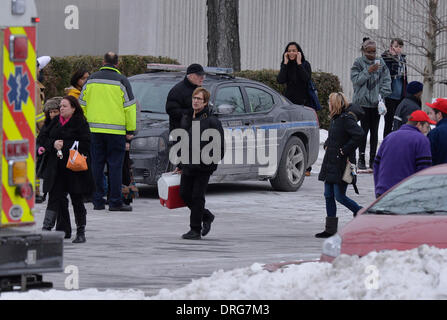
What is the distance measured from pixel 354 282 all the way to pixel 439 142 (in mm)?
4319

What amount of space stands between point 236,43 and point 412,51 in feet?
35.3

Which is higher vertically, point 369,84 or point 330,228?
point 369,84

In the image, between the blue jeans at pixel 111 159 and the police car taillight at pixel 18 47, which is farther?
the blue jeans at pixel 111 159

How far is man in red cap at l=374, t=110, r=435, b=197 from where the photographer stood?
1147 centimetres

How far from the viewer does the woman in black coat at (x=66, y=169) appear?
12133 millimetres

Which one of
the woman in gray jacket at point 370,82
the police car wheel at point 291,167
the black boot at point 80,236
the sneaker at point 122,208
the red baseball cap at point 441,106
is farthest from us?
the woman in gray jacket at point 370,82

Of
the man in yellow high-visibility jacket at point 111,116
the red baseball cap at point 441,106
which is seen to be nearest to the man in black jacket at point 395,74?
the man in yellow high-visibility jacket at point 111,116

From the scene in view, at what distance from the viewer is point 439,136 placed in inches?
474

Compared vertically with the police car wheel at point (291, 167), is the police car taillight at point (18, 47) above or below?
above

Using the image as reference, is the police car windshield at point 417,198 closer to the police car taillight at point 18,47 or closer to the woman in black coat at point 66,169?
the police car taillight at point 18,47

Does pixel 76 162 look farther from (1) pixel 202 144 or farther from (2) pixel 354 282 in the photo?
(2) pixel 354 282

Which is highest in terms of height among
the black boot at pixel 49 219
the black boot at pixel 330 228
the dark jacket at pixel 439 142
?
the dark jacket at pixel 439 142

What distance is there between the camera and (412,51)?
33250mm

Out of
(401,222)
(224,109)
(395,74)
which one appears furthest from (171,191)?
(395,74)
